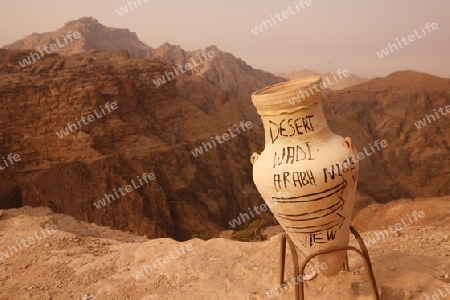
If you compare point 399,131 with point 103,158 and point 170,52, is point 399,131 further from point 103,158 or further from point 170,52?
point 170,52

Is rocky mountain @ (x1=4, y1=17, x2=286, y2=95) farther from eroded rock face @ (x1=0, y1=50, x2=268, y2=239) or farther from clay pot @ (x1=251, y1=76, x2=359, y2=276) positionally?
clay pot @ (x1=251, y1=76, x2=359, y2=276)

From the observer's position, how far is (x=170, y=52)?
2968 inches

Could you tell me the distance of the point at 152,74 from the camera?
32.2 meters

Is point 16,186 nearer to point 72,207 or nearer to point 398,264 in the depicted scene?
point 72,207

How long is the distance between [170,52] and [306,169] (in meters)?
76.2

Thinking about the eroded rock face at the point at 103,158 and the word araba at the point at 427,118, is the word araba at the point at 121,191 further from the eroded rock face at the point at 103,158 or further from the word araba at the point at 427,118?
the word araba at the point at 427,118

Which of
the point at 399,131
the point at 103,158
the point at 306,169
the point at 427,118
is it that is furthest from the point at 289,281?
the point at 427,118

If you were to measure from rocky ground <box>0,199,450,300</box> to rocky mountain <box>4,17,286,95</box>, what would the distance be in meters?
53.6

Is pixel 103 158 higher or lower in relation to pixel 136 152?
higher

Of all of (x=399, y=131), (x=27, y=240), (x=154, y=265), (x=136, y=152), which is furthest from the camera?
(x=399, y=131)

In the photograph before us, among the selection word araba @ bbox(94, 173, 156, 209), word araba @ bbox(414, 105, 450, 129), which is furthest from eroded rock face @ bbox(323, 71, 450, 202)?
word araba @ bbox(94, 173, 156, 209)

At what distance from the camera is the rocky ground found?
4.11 m

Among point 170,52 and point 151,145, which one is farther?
point 170,52

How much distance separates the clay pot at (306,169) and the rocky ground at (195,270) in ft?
2.94
